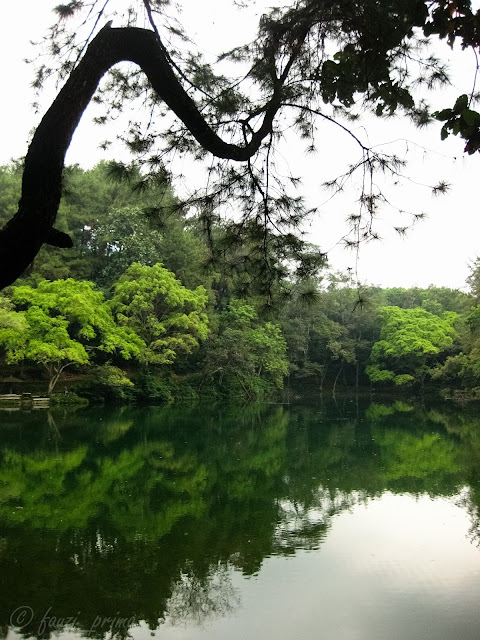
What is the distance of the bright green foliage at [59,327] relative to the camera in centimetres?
1659

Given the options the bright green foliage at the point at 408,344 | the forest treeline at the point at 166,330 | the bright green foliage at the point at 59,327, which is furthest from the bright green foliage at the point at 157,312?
the bright green foliage at the point at 408,344

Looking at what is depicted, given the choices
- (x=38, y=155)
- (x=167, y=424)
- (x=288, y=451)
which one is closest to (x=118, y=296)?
(x=167, y=424)

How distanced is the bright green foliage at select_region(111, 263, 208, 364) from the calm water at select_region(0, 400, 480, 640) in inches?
345

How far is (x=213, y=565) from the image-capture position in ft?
15.3

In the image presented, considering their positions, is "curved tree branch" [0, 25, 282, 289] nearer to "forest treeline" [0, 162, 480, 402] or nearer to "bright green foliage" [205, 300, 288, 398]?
"forest treeline" [0, 162, 480, 402]

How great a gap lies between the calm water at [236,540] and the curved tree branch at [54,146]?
274cm

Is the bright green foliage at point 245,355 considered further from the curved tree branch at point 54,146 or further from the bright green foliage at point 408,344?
the curved tree branch at point 54,146

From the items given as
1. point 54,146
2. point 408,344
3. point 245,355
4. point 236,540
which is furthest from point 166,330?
point 54,146

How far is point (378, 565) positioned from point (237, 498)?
2.43 metres

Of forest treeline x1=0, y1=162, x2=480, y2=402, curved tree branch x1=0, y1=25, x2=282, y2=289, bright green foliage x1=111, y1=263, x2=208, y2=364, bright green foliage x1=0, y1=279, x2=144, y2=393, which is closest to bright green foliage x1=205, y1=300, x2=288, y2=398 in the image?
forest treeline x1=0, y1=162, x2=480, y2=402

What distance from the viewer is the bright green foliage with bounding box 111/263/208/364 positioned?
19.7 meters

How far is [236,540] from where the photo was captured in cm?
530

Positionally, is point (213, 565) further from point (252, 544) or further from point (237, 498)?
point (237, 498)

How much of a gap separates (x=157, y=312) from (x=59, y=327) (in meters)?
4.62
